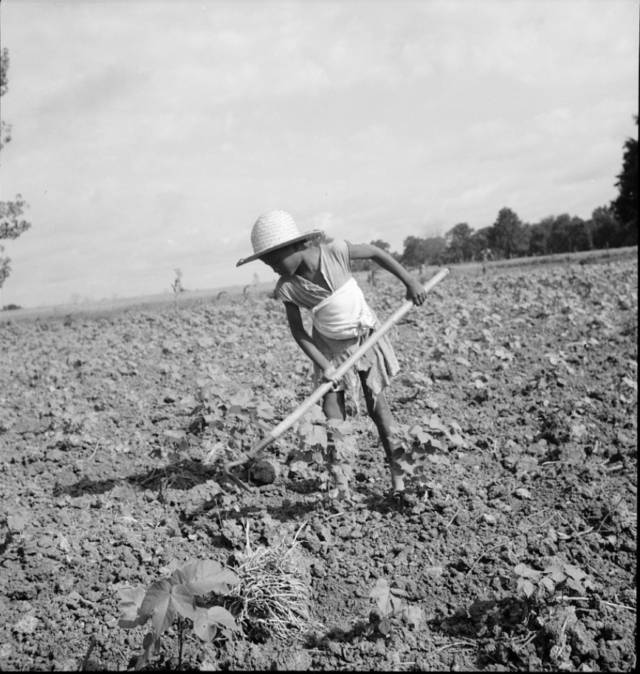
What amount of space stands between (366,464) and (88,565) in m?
1.57

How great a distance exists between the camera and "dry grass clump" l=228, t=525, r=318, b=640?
84.5 inches

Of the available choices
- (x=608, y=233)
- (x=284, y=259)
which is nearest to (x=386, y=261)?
(x=284, y=259)

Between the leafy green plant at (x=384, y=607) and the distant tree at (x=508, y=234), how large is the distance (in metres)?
70.2

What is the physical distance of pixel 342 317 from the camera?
2.89 meters

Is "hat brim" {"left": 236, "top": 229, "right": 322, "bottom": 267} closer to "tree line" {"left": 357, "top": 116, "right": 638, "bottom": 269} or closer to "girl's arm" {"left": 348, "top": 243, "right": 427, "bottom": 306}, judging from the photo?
"girl's arm" {"left": 348, "top": 243, "right": 427, "bottom": 306}

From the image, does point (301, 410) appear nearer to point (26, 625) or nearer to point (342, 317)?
point (342, 317)

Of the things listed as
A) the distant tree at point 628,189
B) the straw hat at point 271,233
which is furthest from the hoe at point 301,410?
the distant tree at point 628,189

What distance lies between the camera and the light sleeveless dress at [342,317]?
2.85 m

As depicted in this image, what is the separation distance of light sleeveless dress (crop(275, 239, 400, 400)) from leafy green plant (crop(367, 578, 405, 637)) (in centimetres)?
103

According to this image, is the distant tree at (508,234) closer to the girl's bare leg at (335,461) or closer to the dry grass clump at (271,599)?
the girl's bare leg at (335,461)

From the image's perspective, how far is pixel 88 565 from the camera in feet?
8.16

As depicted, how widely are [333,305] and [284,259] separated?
0.32 meters

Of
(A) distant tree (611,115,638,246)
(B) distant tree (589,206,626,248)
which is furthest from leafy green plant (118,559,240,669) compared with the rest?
(B) distant tree (589,206,626,248)

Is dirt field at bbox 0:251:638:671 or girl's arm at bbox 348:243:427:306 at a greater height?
girl's arm at bbox 348:243:427:306
